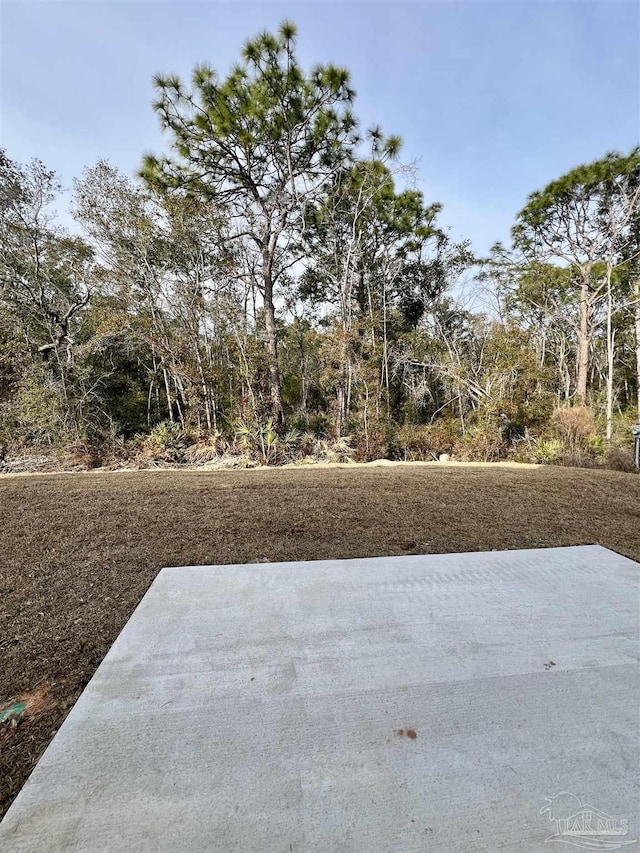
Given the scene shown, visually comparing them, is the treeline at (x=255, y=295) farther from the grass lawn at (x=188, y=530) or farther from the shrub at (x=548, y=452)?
the grass lawn at (x=188, y=530)

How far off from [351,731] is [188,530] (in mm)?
1996

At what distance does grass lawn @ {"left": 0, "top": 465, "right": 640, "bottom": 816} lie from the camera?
1402mm

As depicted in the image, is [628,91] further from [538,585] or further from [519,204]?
[538,585]

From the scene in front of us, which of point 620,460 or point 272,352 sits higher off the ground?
point 272,352

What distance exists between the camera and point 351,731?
3.60 ft

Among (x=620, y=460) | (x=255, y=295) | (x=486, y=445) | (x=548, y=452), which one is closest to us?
(x=620, y=460)

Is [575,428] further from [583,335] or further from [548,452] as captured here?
[583,335]

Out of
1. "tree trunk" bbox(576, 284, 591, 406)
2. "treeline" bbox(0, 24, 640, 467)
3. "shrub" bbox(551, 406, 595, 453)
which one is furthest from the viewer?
"tree trunk" bbox(576, 284, 591, 406)

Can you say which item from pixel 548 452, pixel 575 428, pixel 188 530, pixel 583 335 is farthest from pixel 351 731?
pixel 583 335

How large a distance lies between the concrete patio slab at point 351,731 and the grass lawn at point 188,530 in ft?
0.56

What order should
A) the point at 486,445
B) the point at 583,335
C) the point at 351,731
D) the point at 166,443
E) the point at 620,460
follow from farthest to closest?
the point at 583,335, the point at 166,443, the point at 486,445, the point at 620,460, the point at 351,731

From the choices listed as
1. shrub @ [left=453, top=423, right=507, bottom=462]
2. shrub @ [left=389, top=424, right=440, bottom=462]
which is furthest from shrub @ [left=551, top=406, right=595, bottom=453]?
shrub @ [left=389, top=424, right=440, bottom=462]

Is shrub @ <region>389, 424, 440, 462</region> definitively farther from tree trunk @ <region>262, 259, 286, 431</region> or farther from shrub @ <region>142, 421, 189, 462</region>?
shrub @ <region>142, 421, 189, 462</region>

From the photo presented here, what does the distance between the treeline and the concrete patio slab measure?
5052 mm
